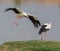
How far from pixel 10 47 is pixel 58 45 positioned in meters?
1.70

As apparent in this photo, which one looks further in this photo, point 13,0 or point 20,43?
point 13,0

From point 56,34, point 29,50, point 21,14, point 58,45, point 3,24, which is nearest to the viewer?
point 29,50

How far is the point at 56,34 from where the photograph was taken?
64.9 ft

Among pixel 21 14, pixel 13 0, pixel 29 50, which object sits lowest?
pixel 29 50

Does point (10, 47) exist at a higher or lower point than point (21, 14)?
lower

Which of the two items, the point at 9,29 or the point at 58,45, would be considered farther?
the point at 9,29

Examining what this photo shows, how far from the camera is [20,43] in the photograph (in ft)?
44.4

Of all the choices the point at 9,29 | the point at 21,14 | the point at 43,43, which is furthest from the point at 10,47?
the point at 9,29

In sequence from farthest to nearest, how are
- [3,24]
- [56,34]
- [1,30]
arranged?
[3,24] → [1,30] → [56,34]

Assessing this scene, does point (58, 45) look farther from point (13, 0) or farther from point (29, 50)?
point (13, 0)

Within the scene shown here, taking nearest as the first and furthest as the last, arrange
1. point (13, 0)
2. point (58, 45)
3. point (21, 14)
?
point (58, 45) < point (21, 14) < point (13, 0)

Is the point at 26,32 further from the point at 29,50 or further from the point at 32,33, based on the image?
the point at 29,50

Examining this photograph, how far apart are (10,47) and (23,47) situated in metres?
0.45

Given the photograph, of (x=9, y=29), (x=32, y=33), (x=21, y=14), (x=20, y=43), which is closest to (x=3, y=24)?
(x=9, y=29)
